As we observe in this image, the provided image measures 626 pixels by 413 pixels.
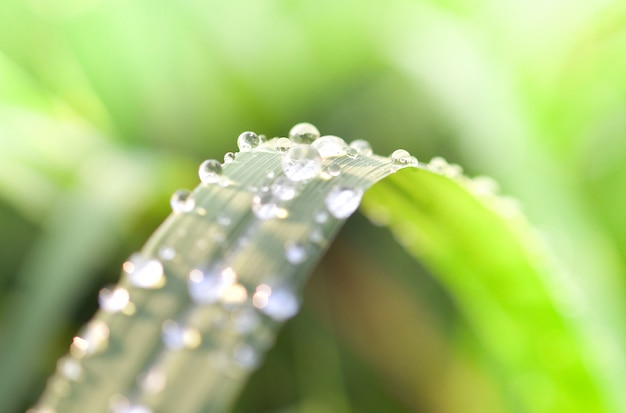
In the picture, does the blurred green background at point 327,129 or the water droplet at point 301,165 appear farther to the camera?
the blurred green background at point 327,129

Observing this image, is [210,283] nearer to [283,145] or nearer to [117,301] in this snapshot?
[117,301]

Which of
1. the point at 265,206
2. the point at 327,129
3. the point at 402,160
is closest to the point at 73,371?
the point at 265,206

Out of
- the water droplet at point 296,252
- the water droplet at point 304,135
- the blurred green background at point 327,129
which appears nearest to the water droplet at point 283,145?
the water droplet at point 304,135

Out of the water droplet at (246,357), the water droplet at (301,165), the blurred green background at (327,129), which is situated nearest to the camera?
the water droplet at (246,357)

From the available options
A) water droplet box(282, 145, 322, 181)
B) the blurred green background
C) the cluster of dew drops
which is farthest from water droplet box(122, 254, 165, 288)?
the blurred green background

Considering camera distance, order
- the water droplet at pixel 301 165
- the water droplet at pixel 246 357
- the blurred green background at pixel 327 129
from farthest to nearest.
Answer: the blurred green background at pixel 327 129 < the water droplet at pixel 301 165 < the water droplet at pixel 246 357

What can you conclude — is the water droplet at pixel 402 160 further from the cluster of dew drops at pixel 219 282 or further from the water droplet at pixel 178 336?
the water droplet at pixel 178 336

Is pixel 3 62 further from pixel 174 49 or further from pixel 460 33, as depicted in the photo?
pixel 460 33

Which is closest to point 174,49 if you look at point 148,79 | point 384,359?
point 148,79
